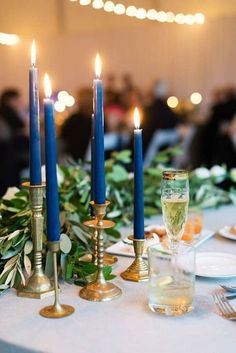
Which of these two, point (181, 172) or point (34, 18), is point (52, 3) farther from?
point (181, 172)

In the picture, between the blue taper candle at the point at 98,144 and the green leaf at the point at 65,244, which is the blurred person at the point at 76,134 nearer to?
the green leaf at the point at 65,244

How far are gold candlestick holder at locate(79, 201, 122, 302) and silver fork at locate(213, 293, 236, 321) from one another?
205 millimetres

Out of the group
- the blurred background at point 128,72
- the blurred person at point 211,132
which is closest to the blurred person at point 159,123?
the blurred background at point 128,72

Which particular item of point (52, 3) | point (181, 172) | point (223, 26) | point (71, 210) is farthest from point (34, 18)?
point (223, 26)

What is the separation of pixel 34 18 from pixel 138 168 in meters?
1.73

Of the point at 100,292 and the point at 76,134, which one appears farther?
the point at 76,134

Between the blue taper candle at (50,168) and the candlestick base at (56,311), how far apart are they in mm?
141

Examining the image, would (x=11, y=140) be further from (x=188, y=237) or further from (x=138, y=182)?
(x=138, y=182)

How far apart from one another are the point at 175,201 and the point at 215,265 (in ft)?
0.70

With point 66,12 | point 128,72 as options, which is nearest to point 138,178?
point 66,12

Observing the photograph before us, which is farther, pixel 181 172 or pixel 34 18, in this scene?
pixel 34 18

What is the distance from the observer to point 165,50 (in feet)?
24.3

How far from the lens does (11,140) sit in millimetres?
4500

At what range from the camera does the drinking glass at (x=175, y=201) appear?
1.17 m
